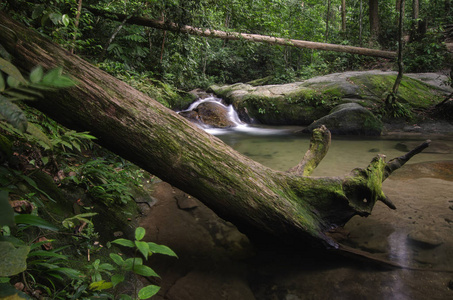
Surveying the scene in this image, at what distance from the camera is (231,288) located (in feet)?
7.43

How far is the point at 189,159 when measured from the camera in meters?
2.34

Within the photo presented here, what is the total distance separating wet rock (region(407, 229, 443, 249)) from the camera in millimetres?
2703

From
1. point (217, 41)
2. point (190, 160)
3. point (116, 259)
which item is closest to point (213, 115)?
point (190, 160)

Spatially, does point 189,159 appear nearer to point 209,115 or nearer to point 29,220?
point 29,220

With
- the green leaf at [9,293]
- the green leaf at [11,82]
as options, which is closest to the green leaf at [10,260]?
the green leaf at [9,293]

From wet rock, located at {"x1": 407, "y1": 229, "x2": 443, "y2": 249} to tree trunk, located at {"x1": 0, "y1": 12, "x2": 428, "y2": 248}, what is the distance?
540mm

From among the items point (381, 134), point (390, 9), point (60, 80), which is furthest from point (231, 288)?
point (390, 9)

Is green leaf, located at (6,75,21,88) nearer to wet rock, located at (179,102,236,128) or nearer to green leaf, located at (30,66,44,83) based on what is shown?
green leaf, located at (30,66,44,83)

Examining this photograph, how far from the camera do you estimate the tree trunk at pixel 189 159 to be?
6.87 feet

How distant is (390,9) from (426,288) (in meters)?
18.0

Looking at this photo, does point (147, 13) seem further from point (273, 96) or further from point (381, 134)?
point (381, 134)

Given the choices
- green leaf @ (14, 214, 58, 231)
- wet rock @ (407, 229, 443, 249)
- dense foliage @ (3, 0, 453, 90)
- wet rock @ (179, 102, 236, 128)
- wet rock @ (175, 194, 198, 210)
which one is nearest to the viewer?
green leaf @ (14, 214, 58, 231)

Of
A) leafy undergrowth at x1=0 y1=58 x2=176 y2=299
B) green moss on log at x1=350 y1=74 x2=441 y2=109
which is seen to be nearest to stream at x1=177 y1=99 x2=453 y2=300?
leafy undergrowth at x1=0 y1=58 x2=176 y2=299

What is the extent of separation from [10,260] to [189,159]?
1.61 meters
